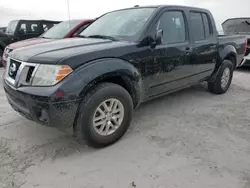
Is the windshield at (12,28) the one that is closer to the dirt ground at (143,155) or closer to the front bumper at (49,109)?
the dirt ground at (143,155)

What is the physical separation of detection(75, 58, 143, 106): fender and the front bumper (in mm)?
211

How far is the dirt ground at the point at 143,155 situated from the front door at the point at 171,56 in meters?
0.56

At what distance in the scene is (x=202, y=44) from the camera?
13.5ft

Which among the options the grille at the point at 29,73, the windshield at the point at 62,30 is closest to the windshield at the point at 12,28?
the windshield at the point at 62,30

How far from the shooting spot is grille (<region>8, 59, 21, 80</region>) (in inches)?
108

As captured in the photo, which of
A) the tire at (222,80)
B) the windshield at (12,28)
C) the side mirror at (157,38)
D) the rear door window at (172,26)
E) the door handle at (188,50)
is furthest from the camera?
the windshield at (12,28)

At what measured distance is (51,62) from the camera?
2.41 metres

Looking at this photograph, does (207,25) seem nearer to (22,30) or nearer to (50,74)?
(50,74)

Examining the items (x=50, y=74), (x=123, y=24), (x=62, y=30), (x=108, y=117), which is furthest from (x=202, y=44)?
(x=62, y=30)

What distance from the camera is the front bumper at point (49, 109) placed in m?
2.38

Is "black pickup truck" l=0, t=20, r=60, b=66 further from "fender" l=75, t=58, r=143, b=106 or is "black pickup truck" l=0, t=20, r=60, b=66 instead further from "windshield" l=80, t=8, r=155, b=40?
"fender" l=75, t=58, r=143, b=106

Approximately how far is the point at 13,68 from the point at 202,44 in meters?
3.03

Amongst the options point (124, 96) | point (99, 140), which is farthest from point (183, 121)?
point (99, 140)

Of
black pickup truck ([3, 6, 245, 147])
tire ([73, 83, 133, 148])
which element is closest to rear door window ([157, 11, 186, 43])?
black pickup truck ([3, 6, 245, 147])
